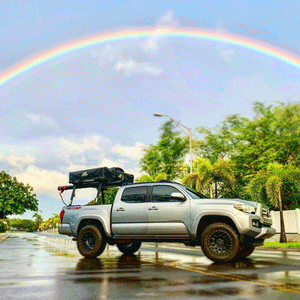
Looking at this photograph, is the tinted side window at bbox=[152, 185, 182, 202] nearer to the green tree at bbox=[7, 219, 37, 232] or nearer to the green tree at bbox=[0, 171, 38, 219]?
the green tree at bbox=[0, 171, 38, 219]

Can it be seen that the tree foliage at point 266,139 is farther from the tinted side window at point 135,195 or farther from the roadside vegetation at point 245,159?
the tinted side window at point 135,195

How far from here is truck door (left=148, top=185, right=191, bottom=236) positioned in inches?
434

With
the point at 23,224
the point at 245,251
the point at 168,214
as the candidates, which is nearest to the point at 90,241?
the point at 168,214

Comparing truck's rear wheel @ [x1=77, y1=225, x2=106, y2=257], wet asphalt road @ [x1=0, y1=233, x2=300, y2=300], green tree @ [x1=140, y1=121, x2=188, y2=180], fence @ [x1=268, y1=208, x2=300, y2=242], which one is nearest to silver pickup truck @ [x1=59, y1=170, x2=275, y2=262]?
truck's rear wheel @ [x1=77, y1=225, x2=106, y2=257]

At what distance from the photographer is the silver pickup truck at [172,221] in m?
10.5

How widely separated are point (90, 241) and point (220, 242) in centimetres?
430

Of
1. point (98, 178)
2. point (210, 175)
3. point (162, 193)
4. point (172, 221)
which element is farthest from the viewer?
point (210, 175)

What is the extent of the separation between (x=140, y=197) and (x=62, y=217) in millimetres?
3155

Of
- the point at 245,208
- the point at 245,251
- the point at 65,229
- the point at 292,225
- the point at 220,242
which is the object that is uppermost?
the point at 292,225

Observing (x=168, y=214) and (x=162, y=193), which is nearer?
(x=168, y=214)

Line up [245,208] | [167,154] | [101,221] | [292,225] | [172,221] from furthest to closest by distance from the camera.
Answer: [167,154], [292,225], [101,221], [172,221], [245,208]

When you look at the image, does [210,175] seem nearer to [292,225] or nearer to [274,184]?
[274,184]

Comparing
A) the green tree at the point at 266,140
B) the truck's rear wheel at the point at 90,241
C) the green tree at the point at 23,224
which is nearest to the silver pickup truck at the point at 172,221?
the truck's rear wheel at the point at 90,241

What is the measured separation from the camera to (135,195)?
12.2m
